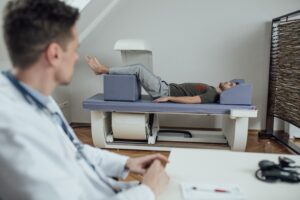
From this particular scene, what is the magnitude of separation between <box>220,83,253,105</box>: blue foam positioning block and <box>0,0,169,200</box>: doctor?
7.79ft

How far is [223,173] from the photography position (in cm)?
118

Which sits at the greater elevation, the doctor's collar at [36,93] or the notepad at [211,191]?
the doctor's collar at [36,93]

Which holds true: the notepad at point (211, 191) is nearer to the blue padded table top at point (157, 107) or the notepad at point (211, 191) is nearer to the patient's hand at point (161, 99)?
the blue padded table top at point (157, 107)

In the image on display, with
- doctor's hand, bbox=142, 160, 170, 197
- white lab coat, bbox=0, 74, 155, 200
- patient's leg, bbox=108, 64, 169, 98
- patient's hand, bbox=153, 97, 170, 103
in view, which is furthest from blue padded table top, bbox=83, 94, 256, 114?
white lab coat, bbox=0, 74, 155, 200

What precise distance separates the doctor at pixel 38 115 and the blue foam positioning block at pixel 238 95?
7.79 feet

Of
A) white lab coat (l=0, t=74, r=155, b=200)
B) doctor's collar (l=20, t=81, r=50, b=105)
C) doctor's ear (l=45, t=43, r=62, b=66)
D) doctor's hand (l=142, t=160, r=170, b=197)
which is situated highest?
doctor's ear (l=45, t=43, r=62, b=66)

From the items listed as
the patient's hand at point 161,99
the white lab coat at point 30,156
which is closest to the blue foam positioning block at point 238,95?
the patient's hand at point 161,99

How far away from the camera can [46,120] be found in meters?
0.80

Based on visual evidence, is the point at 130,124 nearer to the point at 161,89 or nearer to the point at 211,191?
the point at 161,89

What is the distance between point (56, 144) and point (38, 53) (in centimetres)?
24

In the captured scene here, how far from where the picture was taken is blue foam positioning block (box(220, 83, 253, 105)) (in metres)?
3.13

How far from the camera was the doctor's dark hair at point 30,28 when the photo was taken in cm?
77

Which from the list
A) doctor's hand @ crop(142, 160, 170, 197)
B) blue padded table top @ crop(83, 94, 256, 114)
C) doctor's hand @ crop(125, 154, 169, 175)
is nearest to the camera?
doctor's hand @ crop(142, 160, 170, 197)

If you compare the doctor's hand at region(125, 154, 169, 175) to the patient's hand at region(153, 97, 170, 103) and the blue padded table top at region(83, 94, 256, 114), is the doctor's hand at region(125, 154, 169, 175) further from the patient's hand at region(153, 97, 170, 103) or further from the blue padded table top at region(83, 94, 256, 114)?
the patient's hand at region(153, 97, 170, 103)
